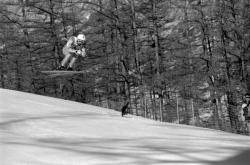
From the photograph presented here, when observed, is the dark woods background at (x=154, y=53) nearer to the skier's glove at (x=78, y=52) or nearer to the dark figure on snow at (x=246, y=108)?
the skier's glove at (x=78, y=52)

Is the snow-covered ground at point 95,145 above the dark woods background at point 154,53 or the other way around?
the other way around

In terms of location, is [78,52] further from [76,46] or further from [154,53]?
[154,53]

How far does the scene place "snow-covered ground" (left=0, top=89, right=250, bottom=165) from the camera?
178 inches

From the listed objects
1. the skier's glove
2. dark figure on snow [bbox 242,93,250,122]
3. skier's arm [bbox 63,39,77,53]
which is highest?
skier's arm [bbox 63,39,77,53]

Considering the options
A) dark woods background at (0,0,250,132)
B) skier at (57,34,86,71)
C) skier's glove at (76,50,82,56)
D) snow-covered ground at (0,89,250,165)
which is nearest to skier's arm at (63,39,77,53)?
skier at (57,34,86,71)

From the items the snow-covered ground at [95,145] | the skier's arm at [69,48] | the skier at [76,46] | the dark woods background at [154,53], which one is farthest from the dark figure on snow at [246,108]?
the dark woods background at [154,53]

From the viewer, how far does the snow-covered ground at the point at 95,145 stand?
4531mm

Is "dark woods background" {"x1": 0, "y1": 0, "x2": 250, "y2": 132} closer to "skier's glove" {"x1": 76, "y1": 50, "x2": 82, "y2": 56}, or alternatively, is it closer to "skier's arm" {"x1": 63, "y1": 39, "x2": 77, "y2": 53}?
"skier's arm" {"x1": 63, "y1": 39, "x2": 77, "y2": 53}

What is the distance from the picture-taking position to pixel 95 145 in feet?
17.9

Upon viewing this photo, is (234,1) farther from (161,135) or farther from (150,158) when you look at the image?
(150,158)

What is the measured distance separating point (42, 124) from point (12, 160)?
2.62m

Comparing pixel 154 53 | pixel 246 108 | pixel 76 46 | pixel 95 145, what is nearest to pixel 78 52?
pixel 76 46

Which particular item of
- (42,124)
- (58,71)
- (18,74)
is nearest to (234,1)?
(58,71)

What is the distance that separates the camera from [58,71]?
13.1m
